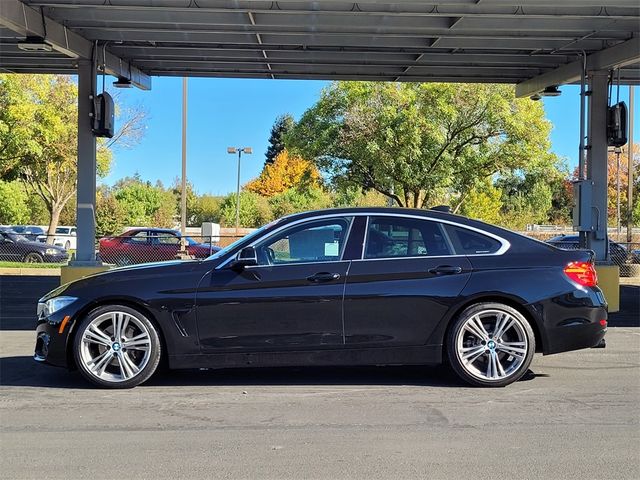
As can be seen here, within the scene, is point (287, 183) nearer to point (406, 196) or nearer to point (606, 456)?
point (406, 196)

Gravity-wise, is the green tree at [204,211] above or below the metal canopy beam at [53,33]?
below

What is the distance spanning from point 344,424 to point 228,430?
2.84ft

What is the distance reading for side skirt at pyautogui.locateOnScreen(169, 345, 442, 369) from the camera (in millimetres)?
6152

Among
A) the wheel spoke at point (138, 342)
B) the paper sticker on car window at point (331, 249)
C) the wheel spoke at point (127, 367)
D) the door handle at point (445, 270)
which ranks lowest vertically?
the wheel spoke at point (127, 367)

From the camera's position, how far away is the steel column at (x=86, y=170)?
39.8 ft

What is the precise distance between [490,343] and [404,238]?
3.98ft

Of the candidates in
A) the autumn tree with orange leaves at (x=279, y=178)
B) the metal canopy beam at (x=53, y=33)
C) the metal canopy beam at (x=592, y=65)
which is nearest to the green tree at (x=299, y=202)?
the autumn tree with orange leaves at (x=279, y=178)

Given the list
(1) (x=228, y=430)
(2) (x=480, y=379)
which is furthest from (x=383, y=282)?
(1) (x=228, y=430)

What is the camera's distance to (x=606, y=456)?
4633 mm

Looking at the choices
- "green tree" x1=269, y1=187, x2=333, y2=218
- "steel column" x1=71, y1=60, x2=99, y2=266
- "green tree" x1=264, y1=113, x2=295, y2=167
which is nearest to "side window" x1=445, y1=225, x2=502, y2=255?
"steel column" x1=71, y1=60, x2=99, y2=266

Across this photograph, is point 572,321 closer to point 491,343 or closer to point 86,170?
point 491,343

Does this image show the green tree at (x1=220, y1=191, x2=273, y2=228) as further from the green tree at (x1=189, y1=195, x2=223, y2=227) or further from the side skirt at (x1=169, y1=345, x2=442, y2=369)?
the side skirt at (x1=169, y1=345, x2=442, y2=369)

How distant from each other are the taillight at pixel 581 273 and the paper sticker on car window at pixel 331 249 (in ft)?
6.93

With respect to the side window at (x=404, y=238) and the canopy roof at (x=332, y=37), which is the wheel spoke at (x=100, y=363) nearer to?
the side window at (x=404, y=238)
